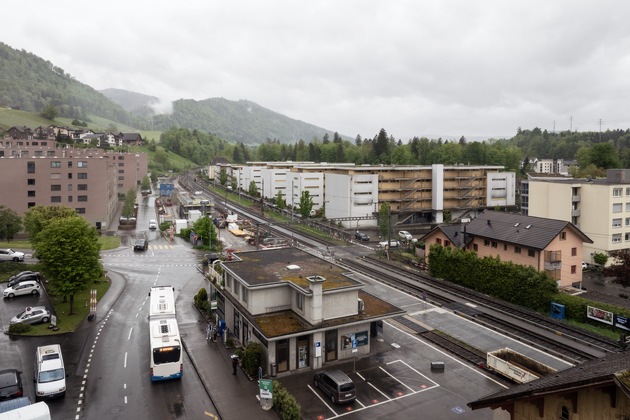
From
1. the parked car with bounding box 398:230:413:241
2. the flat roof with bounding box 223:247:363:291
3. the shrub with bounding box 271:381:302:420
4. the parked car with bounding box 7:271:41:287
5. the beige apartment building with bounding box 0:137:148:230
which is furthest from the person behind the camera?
the beige apartment building with bounding box 0:137:148:230

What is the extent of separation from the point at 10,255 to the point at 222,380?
36.3 metres

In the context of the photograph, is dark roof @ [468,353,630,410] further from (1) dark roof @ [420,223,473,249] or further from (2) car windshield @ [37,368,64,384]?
(1) dark roof @ [420,223,473,249]

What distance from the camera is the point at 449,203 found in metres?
87.2

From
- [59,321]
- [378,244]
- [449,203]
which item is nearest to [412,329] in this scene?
[59,321]

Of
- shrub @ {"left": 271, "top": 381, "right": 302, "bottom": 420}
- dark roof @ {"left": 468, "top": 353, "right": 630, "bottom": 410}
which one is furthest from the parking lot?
dark roof @ {"left": 468, "top": 353, "right": 630, "bottom": 410}

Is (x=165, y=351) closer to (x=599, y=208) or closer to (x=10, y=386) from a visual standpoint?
(x=10, y=386)

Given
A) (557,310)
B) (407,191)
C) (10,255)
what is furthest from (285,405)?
(407,191)

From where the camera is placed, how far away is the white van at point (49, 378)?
2141cm

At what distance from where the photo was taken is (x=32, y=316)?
3083 centimetres

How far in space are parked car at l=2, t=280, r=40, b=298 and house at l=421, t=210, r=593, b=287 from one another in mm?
37904

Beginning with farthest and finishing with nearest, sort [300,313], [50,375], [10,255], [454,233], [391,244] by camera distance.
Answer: [391,244], [454,233], [10,255], [300,313], [50,375]

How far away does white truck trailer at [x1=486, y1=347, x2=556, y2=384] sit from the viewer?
22922 mm

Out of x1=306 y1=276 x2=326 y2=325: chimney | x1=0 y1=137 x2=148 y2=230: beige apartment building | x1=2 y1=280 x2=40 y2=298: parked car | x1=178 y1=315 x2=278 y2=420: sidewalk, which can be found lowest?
x1=178 y1=315 x2=278 y2=420: sidewalk

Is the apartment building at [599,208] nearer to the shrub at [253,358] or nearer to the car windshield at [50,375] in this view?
the shrub at [253,358]
